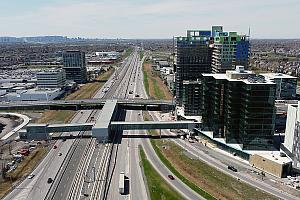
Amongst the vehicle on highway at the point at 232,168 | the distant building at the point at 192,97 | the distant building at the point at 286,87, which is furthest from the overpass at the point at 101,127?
the distant building at the point at 286,87

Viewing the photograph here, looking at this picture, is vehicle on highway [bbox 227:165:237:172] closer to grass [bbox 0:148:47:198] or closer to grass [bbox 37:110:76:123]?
grass [bbox 0:148:47:198]

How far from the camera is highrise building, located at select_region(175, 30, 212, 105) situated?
559ft

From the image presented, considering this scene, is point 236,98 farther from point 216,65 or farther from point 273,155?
point 216,65

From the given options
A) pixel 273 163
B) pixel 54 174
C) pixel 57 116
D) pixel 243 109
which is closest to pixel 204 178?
pixel 273 163

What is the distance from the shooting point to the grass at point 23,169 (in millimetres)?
91062

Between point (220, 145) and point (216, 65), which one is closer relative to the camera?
point (220, 145)

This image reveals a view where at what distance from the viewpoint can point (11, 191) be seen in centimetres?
8825

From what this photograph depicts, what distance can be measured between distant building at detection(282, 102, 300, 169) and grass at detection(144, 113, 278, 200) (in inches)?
882

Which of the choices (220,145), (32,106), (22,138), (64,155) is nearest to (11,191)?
(64,155)

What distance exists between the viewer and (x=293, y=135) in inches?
4151

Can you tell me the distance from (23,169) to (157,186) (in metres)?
44.3

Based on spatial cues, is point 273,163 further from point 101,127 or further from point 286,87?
point 286,87

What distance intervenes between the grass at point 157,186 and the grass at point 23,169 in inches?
1465

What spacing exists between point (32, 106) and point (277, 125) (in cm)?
13077
